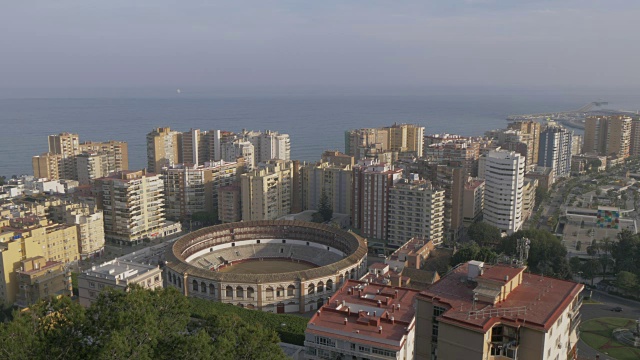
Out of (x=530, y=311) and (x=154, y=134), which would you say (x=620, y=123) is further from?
(x=530, y=311)

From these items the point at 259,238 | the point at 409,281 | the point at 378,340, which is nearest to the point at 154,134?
the point at 259,238

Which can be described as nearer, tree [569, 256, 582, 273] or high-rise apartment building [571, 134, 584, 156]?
tree [569, 256, 582, 273]

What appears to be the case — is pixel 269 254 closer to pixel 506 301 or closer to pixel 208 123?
pixel 506 301

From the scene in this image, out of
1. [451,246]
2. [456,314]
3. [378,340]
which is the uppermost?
[456,314]

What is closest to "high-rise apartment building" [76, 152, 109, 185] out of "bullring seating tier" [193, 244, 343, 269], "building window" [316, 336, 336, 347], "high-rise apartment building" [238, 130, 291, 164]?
"high-rise apartment building" [238, 130, 291, 164]

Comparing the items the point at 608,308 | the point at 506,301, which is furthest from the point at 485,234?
the point at 506,301

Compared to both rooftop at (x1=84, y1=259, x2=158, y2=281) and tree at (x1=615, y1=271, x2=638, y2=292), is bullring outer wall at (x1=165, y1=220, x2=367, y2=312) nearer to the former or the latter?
rooftop at (x1=84, y1=259, x2=158, y2=281)
